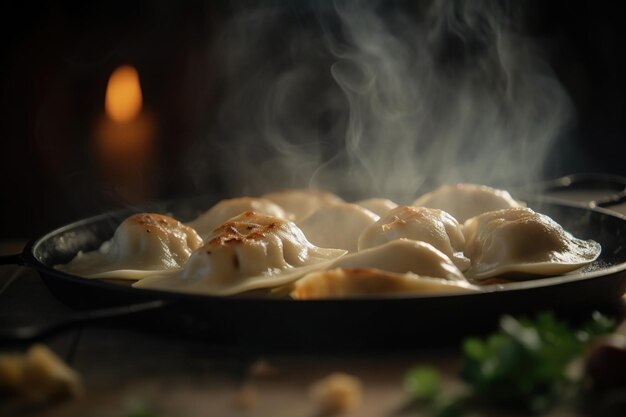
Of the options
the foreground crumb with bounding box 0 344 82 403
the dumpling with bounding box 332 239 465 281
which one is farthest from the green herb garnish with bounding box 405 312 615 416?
the foreground crumb with bounding box 0 344 82 403

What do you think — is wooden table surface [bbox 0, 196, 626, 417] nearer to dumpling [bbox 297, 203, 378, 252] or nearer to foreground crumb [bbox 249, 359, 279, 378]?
foreground crumb [bbox 249, 359, 279, 378]

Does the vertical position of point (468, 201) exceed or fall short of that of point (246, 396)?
it falls short

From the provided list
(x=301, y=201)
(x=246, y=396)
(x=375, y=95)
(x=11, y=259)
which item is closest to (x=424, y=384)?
(x=246, y=396)

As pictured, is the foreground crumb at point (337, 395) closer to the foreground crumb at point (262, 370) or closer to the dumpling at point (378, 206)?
the foreground crumb at point (262, 370)

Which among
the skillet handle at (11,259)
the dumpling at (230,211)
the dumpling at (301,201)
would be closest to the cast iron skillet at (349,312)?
the skillet handle at (11,259)

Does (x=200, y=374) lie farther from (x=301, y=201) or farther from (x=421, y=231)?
(x=301, y=201)
